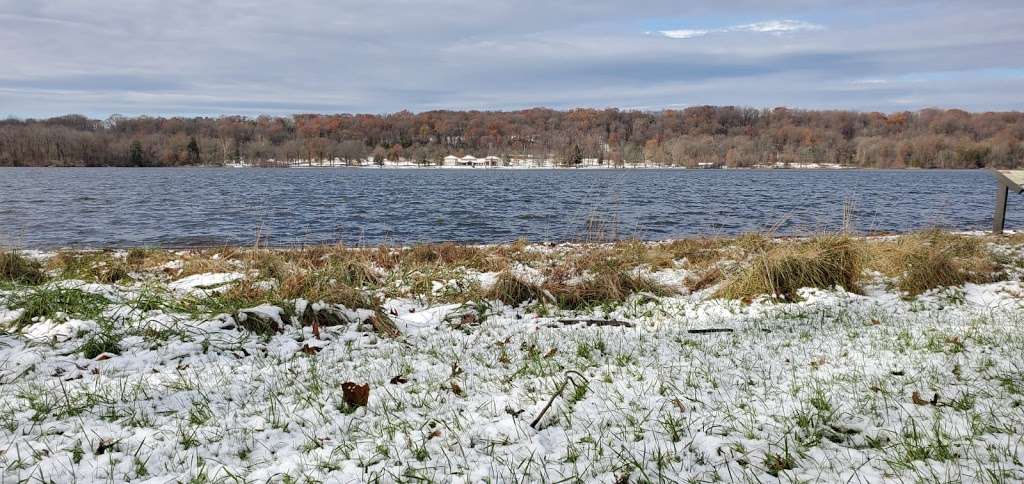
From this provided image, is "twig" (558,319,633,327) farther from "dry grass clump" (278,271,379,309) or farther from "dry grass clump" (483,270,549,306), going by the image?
"dry grass clump" (278,271,379,309)

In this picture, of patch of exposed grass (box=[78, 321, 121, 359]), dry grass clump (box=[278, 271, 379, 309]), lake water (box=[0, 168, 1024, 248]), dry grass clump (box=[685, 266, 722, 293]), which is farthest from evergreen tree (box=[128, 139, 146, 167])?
dry grass clump (box=[685, 266, 722, 293])

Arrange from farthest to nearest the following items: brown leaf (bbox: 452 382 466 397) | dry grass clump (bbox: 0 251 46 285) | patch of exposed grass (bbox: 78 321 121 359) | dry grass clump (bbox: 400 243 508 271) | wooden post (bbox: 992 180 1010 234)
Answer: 1. wooden post (bbox: 992 180 1010 234)
2. dry grass clump (bbox: 400 243 508 271)
3. dry grass clump (bbox: 0 251 46 285)
4. patch of exposed grass (bbox: 78 321 121 359)
5. brown leaf (bbox: 452 382 466 397)

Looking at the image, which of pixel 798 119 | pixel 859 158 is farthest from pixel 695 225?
pixel 798 119

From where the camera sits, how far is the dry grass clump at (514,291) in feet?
25.0

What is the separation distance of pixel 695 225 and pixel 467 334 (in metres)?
19.2

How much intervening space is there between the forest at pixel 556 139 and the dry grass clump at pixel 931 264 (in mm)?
135633

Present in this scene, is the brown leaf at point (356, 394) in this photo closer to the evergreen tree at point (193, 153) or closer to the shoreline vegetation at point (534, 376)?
the shoreline vegetation at point (534, 376)

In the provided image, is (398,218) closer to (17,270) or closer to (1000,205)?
(17,270)

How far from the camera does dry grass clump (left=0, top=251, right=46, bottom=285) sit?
904 centimetres

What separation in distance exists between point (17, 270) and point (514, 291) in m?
8.34

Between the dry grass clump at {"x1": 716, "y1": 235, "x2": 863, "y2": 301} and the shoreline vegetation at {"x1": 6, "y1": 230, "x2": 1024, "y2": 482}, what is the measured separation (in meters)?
0.03

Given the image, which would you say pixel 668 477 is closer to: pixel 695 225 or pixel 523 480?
pixel 523 480

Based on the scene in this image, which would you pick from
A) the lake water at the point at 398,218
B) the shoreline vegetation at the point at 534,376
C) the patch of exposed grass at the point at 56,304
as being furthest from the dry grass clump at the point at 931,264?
the patch of exposed grass at the point at 56,304

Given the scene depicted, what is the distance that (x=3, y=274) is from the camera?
9.10m
